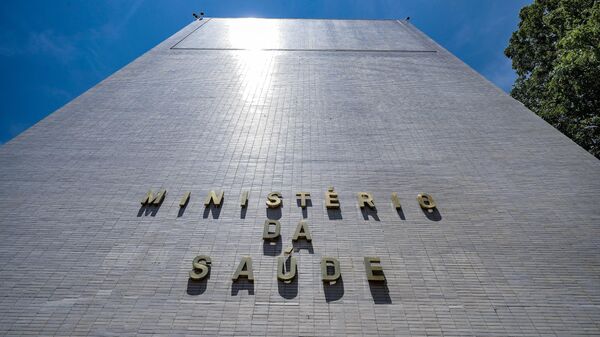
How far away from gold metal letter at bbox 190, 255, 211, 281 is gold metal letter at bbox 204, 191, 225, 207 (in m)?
1.56

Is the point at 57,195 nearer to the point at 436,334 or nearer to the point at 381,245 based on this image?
the point at 381,245

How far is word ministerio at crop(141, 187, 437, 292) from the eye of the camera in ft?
21.0

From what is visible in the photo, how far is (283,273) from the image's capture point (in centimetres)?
646

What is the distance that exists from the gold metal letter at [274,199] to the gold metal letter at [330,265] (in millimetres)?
1858

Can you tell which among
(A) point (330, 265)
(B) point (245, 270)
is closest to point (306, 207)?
(A) point (330, 265)

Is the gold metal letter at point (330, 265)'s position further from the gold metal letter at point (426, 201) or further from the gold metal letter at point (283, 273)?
the gold metal letter at point (426, 201)

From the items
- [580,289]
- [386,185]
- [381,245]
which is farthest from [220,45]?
[580,289]

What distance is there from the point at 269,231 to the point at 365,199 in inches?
99.8

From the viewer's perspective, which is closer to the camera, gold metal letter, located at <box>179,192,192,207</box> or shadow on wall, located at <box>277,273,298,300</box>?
shadow on wall, located at <box>277,273,298,300</box>

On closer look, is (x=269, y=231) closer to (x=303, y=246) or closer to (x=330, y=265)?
(x=303, y=246)

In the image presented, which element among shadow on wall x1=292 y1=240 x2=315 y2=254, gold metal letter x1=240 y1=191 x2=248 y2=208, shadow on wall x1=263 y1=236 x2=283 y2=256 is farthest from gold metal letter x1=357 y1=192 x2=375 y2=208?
gold metal letter x1=240 y1=191 x2=248 y2=208

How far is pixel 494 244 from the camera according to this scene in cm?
714

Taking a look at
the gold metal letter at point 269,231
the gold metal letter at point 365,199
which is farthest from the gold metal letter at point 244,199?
the gold metal letter at point 365,199

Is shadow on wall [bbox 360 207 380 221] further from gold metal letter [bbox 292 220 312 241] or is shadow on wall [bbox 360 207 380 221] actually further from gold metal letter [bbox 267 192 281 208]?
gold metal letter [bbox 267 192 281 208]
